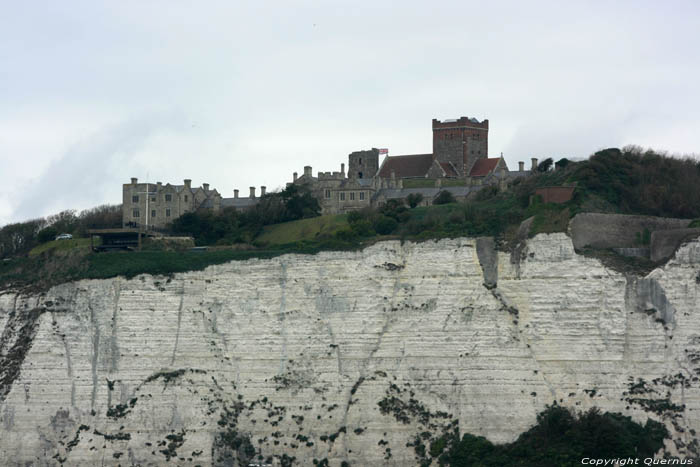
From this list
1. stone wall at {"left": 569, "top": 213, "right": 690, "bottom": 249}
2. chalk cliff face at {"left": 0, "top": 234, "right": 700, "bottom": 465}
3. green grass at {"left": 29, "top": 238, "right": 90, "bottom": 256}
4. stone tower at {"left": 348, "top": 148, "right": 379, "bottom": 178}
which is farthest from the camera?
stone tower at {"left": 348, "top": 148, "right": 379, "bottom": 178}

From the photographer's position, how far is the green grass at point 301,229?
63938 millimetres

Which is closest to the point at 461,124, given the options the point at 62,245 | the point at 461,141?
the point at 461,141

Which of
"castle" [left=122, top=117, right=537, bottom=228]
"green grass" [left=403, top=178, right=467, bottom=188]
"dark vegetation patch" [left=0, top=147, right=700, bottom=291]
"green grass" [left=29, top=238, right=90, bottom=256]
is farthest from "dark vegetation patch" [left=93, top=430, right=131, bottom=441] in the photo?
"green grass" [left=403, top=178, right=467, bottom=188]

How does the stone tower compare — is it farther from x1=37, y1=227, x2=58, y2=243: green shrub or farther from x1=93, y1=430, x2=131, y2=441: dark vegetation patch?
x1=93, y1=430, x2=131, y2=441: dark vegetation patch

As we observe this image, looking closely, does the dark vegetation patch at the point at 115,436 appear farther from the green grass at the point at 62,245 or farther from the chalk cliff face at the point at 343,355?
the green grass at the point at 62,245

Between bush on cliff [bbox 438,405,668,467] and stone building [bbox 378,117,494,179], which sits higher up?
stone building [bbox 378,117,494,179]

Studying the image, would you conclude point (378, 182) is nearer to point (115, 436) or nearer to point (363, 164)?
point (363, 164)

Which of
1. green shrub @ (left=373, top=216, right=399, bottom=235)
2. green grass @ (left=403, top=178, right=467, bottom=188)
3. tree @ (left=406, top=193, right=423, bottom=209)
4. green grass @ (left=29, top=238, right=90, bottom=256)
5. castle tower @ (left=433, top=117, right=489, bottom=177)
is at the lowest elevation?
green grass @ (left=29, top=238, right=90, bottom=256)

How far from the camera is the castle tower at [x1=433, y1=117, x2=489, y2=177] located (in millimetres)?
78750

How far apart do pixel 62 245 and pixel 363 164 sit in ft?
73.5

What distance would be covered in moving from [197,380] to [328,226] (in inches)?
503

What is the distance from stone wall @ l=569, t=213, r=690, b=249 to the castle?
14.6 metres

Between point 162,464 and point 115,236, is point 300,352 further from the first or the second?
point 115,236

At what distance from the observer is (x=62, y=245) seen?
63438mm
